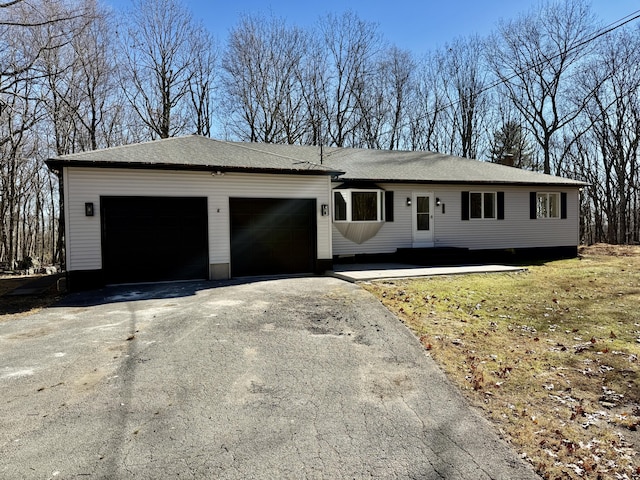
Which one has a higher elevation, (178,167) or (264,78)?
(264,78)

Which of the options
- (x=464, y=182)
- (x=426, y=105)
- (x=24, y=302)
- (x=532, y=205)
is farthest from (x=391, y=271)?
(x=426, y=105)

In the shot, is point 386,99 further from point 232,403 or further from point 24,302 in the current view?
point 232,403

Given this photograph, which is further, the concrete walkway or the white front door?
the white front door

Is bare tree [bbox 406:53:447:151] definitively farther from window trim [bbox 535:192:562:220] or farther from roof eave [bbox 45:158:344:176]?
roof eave [bbox 45:158:344:176]

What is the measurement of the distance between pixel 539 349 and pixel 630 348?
115 centimetres

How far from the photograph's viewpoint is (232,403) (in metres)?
3.56

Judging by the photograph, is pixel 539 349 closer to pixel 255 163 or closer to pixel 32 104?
pixel 255 163

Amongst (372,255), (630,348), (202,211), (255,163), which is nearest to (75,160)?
(202,211)

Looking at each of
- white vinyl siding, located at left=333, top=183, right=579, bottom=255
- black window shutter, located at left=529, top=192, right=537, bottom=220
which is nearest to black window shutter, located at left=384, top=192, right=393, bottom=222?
white vinyl siding, located at left=333, top=183, right=579, bottom=255

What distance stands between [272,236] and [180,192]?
260 centimetres

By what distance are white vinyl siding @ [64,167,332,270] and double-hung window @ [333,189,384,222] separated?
5.66 ft

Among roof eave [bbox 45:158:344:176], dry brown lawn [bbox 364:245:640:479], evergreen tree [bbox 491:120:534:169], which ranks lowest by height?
dry brown lawn [bbox 364:245:640:479]

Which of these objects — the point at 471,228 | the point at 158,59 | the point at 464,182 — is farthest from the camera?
the point at 158,59

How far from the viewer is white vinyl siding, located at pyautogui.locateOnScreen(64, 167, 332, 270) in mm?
8781
